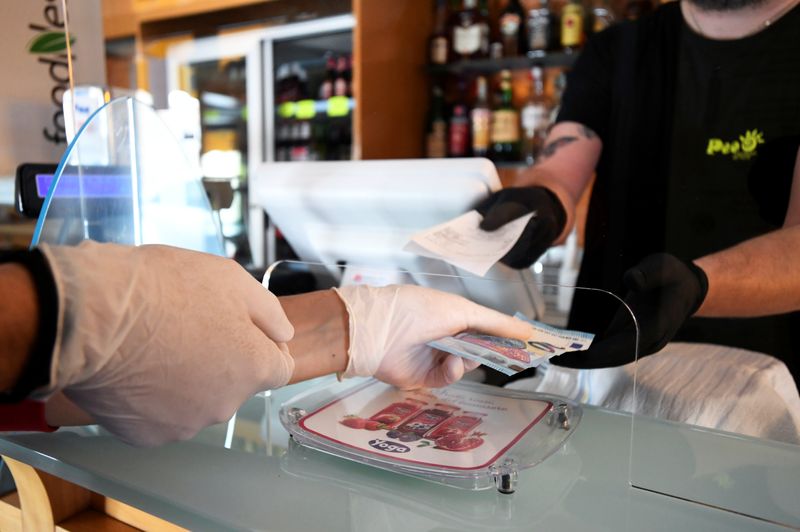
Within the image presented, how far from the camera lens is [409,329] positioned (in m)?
0.76

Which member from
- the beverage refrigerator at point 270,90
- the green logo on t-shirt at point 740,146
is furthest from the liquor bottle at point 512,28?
the green logo on t-shirt at point 740,146

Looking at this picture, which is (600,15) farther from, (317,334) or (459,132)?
(317,334)

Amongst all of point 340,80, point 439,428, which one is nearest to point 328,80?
point 340,80

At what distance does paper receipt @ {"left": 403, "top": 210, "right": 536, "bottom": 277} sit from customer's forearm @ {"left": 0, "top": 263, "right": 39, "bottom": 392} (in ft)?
1.86

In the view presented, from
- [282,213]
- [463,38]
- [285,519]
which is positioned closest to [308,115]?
[463,38]

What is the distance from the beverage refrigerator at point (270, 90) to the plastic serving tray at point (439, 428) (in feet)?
7.31

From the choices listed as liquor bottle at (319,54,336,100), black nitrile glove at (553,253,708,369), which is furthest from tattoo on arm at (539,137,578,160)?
liquor bottle at (319,54,336,100)

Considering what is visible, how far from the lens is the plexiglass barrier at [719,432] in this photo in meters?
0.54

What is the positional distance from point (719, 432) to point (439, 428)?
0.31 m

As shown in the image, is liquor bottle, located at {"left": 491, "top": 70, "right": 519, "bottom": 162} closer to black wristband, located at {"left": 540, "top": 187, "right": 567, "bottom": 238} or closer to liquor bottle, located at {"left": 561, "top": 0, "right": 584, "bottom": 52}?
liquor bottle, located at {"left": 561, "top": 0, "right": 584, "bottom": 52}

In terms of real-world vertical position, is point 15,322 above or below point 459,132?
below

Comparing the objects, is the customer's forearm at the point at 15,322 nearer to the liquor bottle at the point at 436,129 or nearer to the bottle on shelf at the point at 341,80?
the liquor bottle at the point at 436,129

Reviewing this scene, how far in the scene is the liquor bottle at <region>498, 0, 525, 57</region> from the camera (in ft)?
8.04

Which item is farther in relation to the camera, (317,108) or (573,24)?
(317,108)
